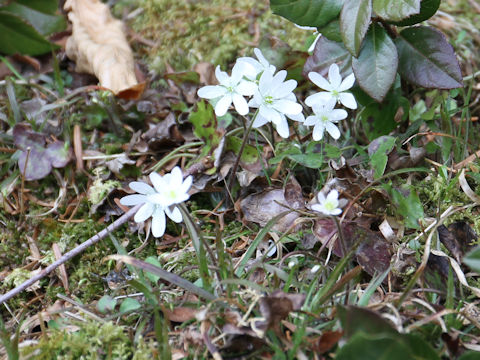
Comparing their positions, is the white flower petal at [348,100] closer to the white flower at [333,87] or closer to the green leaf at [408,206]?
the white flower at [333,87]

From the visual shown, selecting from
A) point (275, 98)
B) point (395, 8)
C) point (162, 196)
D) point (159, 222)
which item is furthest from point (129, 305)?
point (395, 8)

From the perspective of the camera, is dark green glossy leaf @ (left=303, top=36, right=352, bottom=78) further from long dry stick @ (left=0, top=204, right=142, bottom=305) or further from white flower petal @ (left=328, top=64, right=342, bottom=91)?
long dry stick @ (left=0, top=204, right=142, bottom=305)

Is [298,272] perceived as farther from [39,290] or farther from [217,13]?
[217,13]

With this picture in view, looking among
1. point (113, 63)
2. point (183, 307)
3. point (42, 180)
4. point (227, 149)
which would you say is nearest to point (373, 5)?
point (227, 149)

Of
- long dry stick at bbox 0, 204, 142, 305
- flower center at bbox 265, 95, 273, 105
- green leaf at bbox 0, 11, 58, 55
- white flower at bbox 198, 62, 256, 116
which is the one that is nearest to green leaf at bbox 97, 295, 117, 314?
long dry stick at bbox 0, 204, 142, 305

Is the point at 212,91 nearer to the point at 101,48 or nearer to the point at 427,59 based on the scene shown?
the point at 427,59

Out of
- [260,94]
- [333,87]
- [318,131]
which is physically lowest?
[318,131]

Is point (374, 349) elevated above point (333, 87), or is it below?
below
